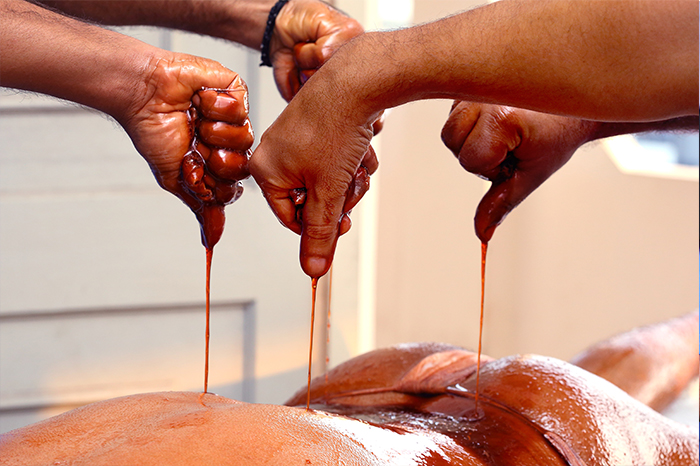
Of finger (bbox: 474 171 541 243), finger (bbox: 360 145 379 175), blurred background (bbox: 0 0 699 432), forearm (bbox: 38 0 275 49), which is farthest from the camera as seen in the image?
blurred background (bbox: 0 0 699 432)

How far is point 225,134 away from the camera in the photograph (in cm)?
83

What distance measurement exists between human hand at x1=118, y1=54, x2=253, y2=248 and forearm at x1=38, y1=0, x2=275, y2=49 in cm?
37

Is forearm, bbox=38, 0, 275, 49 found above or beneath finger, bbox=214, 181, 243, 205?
above

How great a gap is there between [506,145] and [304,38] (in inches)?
16.5

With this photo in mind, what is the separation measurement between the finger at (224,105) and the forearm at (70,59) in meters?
0.08

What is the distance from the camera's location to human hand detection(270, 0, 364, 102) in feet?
3.44

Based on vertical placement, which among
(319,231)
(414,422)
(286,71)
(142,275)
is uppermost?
(286,71)

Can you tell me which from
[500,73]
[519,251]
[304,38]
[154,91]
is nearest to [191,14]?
[304,38]

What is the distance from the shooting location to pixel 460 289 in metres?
2.54

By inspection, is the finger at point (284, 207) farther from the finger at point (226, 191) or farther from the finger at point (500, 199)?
the finger at point (500, 199)

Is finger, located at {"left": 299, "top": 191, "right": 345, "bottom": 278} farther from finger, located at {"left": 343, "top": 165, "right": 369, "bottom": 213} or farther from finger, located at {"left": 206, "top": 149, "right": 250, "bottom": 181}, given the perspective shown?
finger, located at {"left": 206, "top": 149, "right": 250, "bottom": 181}

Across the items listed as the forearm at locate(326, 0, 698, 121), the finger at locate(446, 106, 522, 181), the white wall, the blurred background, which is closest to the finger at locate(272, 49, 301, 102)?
the blurred background

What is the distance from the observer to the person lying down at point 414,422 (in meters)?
0.58

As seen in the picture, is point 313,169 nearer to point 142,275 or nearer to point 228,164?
point 228,164
